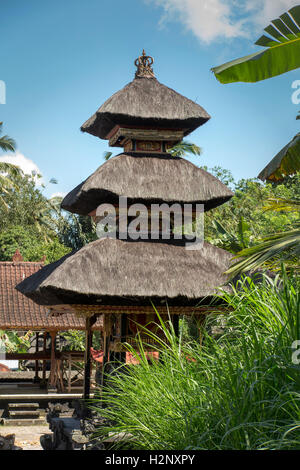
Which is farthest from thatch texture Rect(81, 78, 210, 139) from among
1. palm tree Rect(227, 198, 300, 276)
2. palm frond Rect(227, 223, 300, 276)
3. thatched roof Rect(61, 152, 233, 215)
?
palm frond Rect(227, 223, 300, 276)

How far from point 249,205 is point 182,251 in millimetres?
15770

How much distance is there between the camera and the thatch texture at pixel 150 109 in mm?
12742

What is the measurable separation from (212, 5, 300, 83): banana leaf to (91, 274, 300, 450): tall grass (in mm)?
2224

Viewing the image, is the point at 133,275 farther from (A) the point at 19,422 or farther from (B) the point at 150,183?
(A) the point at 19,422

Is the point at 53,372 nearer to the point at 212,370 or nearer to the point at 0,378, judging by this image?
the point at 0,378

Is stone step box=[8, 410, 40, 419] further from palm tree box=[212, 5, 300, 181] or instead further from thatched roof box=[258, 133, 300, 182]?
palm tree box=[212, 5, 300, 181]

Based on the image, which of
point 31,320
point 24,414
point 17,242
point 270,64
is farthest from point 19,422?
point 17,242

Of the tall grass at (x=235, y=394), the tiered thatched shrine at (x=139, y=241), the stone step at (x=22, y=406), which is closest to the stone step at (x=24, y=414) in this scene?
the stone step at (x=22, y=406)

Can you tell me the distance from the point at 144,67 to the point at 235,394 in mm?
10327

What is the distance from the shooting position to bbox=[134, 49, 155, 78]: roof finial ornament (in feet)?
45.5

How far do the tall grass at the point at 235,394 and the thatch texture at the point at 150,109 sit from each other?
7206mm

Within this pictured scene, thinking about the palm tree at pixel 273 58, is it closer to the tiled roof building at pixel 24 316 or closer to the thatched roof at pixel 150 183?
the thatched roof at pixel 150 183
